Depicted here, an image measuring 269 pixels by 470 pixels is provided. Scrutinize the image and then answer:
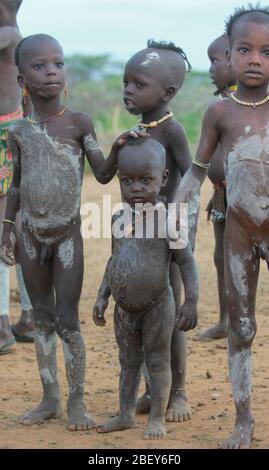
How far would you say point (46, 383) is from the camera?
5.68 meters

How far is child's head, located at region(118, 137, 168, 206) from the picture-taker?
509cm

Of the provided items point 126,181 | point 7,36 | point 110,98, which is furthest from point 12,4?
point 110,98

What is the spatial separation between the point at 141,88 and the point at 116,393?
1886 millimetres

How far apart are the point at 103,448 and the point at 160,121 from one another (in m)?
1.72

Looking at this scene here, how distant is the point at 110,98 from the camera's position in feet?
97.0

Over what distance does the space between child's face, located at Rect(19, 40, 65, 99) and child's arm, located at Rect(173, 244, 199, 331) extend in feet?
3.66

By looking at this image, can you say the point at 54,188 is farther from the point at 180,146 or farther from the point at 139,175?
the point at 180,146

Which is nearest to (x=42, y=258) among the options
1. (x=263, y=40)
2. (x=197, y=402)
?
(x=197, y=402)

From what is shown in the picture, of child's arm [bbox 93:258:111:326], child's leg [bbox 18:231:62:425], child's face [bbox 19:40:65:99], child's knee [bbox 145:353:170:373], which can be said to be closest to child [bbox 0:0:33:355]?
child's leg [bbox 18:231:62:425]

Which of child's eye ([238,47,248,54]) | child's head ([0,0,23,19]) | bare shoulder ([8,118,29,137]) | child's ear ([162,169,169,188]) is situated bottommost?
child's ear ([162,169,169,188])

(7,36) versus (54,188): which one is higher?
(7,36)

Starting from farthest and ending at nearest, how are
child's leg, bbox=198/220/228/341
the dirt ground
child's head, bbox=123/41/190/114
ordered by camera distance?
child's leg, bbox=198/220/228/341 → child's head, bbox=123/41/190/114 → the dirt ground

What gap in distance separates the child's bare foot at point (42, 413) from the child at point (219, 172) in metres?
2.17

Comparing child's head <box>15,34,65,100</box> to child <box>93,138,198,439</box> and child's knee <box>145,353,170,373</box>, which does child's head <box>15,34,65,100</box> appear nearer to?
child <box>93,138,198,439</box>
